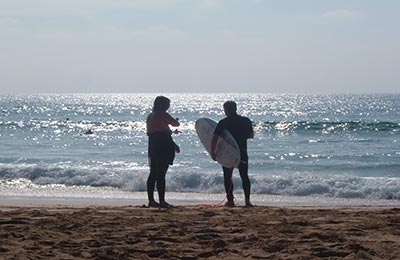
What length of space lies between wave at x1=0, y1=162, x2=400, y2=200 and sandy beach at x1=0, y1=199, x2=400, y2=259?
5.31 meters

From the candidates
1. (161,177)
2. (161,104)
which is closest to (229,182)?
(161,177)

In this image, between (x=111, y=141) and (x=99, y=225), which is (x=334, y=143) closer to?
(x=111, y=141)

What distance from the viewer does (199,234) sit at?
6.38 m

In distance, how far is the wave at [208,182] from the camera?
44.3ft

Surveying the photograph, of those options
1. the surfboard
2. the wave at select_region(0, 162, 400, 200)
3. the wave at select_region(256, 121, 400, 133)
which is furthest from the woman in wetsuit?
the wave at select_region(256, 121, 400, 133)

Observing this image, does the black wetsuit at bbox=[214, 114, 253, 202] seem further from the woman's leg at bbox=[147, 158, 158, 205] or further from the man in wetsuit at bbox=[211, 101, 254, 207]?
the woman's leg at bbox=[147, 158, 158, 205]

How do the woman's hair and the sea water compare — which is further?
the sea water

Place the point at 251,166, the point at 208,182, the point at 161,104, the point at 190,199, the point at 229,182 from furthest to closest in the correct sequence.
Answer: the point at 251,166, the point at 208,182, the point at 190,199, the point at 229,182, the point at 161,104

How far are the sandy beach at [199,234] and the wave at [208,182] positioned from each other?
17.4 feet

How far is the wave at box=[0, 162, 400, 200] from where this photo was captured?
13500mm

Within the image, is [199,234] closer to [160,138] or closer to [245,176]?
[160,138]

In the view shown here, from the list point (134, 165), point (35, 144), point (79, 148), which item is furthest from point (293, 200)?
point (35, 144)

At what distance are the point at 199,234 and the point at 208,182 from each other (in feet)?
26.4

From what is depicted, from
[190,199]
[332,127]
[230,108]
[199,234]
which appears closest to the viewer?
[199,234]
